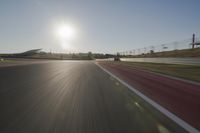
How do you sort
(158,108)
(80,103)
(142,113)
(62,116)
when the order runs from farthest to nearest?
(80,103)
(158,108)
(142,113)
(62,116)

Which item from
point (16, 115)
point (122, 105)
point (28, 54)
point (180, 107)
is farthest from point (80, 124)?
point (28, 54)

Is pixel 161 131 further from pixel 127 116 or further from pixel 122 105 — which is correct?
pixel 122 105

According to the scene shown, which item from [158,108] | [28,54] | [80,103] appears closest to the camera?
[158,108]

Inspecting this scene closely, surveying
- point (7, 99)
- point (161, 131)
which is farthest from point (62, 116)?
point (7, 99)

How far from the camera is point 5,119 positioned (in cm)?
571

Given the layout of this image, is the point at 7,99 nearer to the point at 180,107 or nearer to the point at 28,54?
the point at 180,107

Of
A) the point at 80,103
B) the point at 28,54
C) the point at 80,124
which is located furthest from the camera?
the point at 28,54

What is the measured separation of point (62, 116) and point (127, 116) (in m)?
1.50

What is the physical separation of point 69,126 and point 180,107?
3.62 metres

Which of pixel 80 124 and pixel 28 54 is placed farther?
pixel 28 54

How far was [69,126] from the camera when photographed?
17.1 ft

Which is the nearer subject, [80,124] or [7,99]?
[80,124]

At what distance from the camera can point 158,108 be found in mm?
7215

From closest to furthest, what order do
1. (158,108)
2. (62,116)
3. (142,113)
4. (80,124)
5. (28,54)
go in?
1. (80,124)
2. (62,116)
3. (142,113)
4. (158,108)
5. (28,54)
